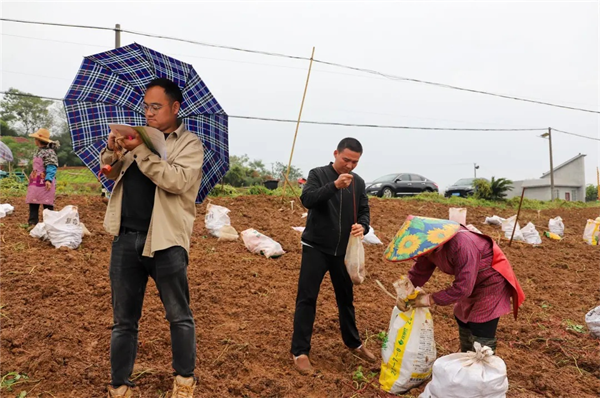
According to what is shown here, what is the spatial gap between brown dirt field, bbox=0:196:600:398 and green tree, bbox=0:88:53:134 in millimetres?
25827

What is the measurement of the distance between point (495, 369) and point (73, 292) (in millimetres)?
3377

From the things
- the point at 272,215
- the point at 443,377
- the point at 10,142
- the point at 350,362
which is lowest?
the point at 350,362

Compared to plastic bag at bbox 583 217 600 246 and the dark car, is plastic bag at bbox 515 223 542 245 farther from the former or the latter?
the dark car

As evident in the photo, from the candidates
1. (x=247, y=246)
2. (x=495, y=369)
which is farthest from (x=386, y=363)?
(x=247, y=246)

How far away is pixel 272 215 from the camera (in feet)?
27.0

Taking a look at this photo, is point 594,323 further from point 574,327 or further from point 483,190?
point 483,190

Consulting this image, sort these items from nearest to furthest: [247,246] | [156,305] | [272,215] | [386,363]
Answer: [386,363], [156,305], [247,246], [272,215]

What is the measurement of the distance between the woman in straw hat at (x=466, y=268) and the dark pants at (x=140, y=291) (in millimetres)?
1145

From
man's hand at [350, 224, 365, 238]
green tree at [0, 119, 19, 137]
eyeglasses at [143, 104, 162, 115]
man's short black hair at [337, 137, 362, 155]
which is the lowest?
man's hand at [350, 224, 365, 238]

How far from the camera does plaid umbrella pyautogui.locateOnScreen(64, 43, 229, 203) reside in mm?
2326

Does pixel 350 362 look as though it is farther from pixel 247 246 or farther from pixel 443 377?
pixel 247 246

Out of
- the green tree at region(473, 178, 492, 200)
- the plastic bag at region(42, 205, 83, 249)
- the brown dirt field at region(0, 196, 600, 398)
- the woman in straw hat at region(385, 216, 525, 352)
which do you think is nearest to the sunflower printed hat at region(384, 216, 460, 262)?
the woman in straw hat at region(385, 216, 525, 352)

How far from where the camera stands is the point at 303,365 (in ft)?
9.45

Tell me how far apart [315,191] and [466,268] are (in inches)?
39.9
